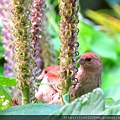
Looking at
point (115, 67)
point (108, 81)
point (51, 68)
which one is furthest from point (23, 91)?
point (115, 67)

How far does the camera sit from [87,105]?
1.15 feet

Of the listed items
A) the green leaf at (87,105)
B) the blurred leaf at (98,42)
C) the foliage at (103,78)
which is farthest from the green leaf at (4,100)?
the blurred leaf at (98,42)

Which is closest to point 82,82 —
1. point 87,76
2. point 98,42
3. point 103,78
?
point 87,76

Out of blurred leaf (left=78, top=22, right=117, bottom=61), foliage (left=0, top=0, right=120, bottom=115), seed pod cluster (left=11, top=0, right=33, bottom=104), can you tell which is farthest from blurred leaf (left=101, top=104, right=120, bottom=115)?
blurred leaf (left=78, top=22, right=117, bottom=61)

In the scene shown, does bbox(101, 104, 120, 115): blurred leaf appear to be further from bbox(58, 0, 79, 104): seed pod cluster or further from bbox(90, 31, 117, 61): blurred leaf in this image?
bbox(90, 31, 117, 61): blurred leaf

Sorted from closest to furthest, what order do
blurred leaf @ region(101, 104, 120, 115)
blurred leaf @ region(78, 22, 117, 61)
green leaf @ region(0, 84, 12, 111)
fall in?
blurred leaf @ region(101, 104, 120, 115) < green leaf @ region(0, 84, 12, 111) < blurred leaf @ region(78, 22, 117, 61)

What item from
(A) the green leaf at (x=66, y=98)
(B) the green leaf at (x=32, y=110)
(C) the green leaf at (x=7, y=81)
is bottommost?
(B) the green leaf at (x=32, y=110)

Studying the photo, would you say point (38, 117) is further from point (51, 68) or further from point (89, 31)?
point (89, 31)

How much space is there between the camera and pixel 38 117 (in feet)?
1.21

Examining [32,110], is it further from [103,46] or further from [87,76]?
[103,46]

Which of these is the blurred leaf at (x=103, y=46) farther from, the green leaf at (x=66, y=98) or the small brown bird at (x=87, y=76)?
the green leaf at (x=66, y=98)

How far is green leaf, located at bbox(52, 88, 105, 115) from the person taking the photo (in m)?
0.34

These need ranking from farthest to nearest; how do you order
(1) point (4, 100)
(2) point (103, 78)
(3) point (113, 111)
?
(2) point (103, 78) → (1) point (4, 100) → (3) point (113, 111)

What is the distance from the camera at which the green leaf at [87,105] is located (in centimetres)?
34
